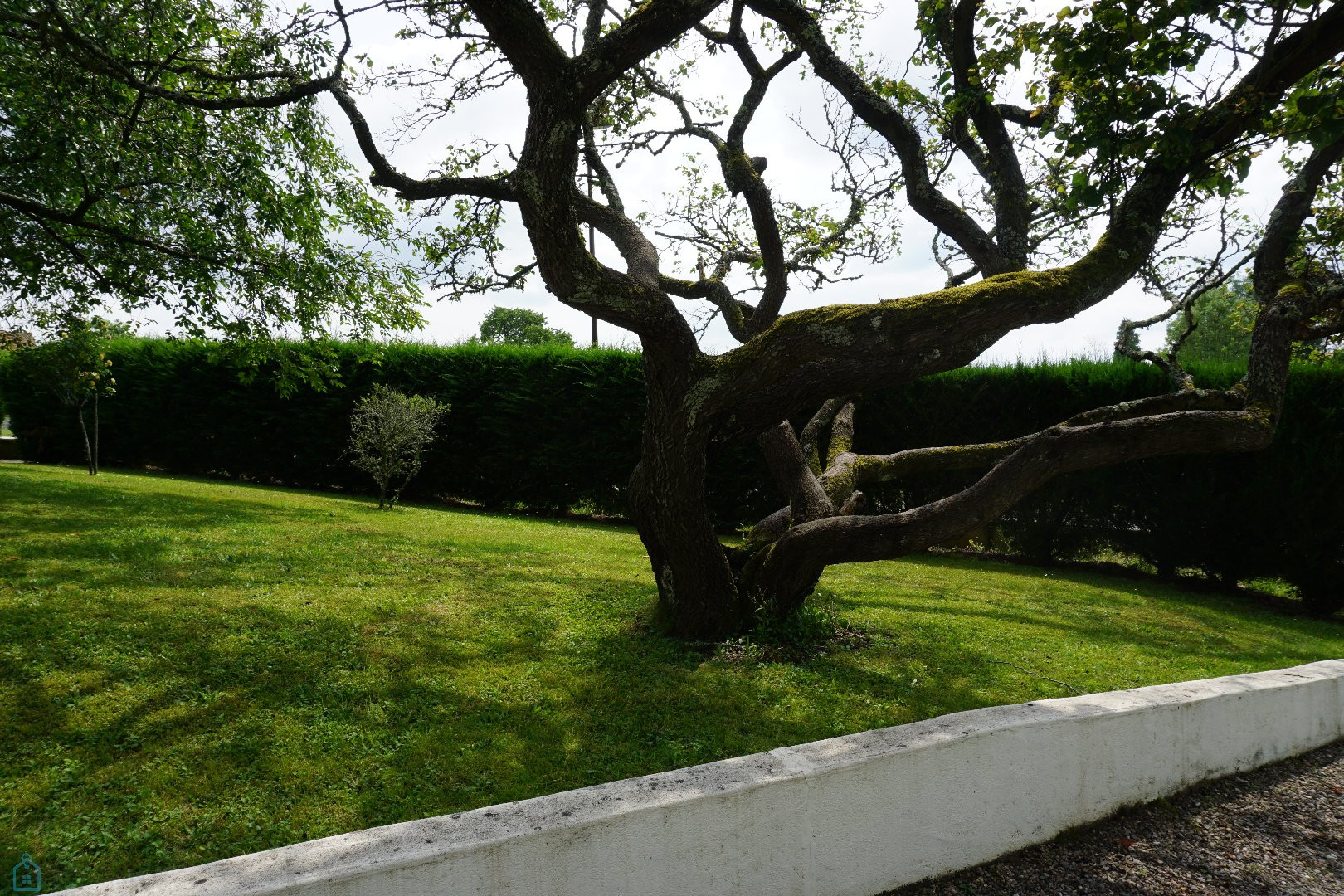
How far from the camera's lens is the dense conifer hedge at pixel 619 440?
28.4 ft

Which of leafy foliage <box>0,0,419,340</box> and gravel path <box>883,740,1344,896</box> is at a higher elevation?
leafy foliage <box>0,0,419,340</box>

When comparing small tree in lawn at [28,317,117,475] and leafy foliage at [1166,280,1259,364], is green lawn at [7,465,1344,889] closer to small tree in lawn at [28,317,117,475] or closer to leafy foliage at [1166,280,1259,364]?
small tree in lawn at [28,317,117,475]

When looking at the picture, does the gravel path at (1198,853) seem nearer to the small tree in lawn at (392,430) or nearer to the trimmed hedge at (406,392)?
the trimmed hedge at (406,392)

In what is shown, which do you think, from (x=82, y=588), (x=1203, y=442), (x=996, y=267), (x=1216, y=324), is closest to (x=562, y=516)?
(x=82, y=588)

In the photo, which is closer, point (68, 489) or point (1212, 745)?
point (1212, 745)

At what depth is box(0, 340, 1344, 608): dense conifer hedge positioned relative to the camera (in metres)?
8.66

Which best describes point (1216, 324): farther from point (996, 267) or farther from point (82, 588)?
point (82, 588)

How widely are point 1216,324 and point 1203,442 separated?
94.5 feet

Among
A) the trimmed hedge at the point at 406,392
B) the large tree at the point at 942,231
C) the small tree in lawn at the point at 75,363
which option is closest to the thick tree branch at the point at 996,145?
the large tree at the point at 942,231

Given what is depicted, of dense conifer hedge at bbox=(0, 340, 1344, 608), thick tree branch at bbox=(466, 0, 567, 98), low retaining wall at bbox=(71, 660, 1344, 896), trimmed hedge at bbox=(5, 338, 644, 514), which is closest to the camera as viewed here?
low retaining wall at bbox=(71, 660, 1344, 896)

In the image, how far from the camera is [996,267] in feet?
18.3

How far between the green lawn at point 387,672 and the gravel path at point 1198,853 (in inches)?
37.0

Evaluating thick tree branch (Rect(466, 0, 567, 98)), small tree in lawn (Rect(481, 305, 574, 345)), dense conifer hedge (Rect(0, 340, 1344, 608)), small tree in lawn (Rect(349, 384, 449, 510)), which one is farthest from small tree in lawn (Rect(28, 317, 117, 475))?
small tree in lawn (Rect(481, 305, 574, 345))

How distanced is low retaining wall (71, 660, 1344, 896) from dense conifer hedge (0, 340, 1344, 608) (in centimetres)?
445
